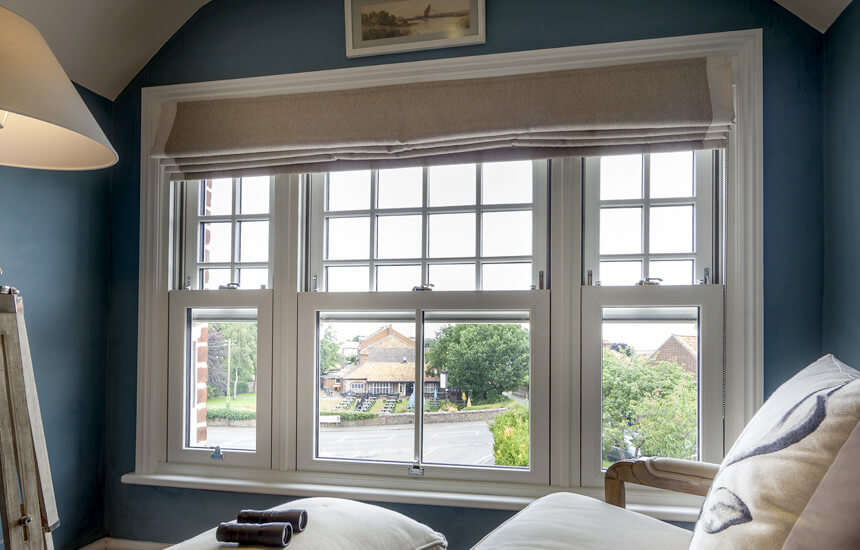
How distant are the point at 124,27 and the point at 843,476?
274 centimetres

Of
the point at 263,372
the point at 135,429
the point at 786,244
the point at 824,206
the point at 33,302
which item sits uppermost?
the point at 824,206

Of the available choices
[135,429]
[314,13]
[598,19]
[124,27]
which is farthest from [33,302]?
[598,19]

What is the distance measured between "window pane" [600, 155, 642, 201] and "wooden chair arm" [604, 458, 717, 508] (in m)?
1.04

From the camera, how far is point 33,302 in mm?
2256

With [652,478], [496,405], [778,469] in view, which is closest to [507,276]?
[496,405]

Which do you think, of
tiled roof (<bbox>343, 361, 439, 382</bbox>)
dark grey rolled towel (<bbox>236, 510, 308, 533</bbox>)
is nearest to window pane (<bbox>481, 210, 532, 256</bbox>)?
tiled roof (<bbox>343, 361, 439, 382</bbox>)

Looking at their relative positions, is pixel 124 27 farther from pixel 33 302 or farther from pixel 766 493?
pixel 766 493

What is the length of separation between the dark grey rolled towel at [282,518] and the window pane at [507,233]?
125cm

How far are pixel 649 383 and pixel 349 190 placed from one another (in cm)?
140

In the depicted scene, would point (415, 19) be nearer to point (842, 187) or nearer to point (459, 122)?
point (459, 122)

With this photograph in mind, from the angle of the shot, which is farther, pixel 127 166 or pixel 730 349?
Answer: pixel 127 166

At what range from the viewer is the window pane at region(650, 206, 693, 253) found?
2145 mm

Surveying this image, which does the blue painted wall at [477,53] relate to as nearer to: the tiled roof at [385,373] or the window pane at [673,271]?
the window pane at [673,271]

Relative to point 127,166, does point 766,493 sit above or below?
below
